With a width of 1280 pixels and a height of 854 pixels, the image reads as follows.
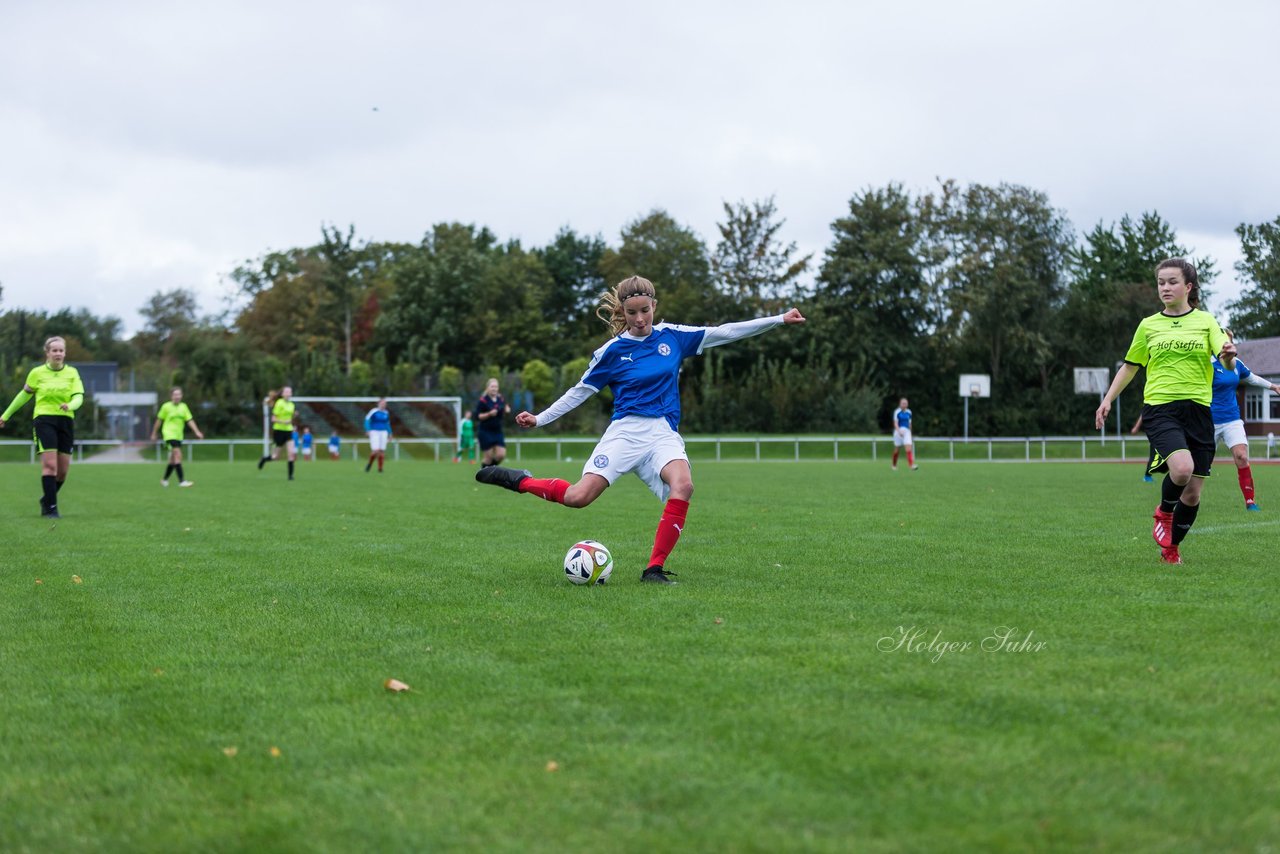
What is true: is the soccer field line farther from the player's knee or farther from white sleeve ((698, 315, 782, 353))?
the player's knee

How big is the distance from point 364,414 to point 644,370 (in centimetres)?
3893

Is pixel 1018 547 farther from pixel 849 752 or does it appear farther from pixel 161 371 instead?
pixel 161 371

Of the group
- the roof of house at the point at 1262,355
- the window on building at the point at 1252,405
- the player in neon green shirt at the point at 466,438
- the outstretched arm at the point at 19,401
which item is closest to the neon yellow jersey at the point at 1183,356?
the outstretched arm at the point at 19,401

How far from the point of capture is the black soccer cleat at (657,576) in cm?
775

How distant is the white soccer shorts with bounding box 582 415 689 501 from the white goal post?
36.9 metres

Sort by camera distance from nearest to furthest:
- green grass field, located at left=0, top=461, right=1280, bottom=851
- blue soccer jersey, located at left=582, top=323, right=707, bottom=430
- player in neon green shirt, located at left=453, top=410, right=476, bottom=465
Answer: green grass field, located at left=0, top=461, right=1280, bottom=851 → blue soccer jersey, located at left=582, top=323, right=707, bottom=430 → player in neon green shirt, located at left=453, top=410, right=476, bottom=465

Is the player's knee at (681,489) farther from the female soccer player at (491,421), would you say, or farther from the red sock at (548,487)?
the female soccer player at (491,421)

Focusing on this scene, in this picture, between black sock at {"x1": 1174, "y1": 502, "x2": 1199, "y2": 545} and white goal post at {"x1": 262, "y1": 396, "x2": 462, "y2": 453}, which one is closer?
black sock at {"x1": 1174, "y1": 502, "x2": 1199, "y2": 545}

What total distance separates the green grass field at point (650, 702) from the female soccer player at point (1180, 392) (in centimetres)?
43

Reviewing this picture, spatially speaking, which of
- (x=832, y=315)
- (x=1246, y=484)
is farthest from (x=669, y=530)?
(x=832, y=315)

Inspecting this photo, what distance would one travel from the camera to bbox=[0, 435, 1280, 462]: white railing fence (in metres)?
42.8

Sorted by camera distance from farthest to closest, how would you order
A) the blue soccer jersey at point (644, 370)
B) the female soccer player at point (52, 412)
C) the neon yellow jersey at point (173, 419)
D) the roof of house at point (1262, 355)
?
1. the roof of house at point (1262, 355)
2. the neon yellow jersey at point (173, 419)
3. the female soccer player at point (52, 412)
4. the blue soccer jersey at point (644, 370)

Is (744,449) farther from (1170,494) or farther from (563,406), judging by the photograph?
(563,406)

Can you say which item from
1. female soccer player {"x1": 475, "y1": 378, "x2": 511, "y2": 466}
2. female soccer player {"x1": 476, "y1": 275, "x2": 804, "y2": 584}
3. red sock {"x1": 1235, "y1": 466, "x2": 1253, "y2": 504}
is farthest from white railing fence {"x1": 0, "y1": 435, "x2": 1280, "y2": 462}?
female soccer player {"x1": 476, "y1": 275, "x2": 804, "y2": 584}
